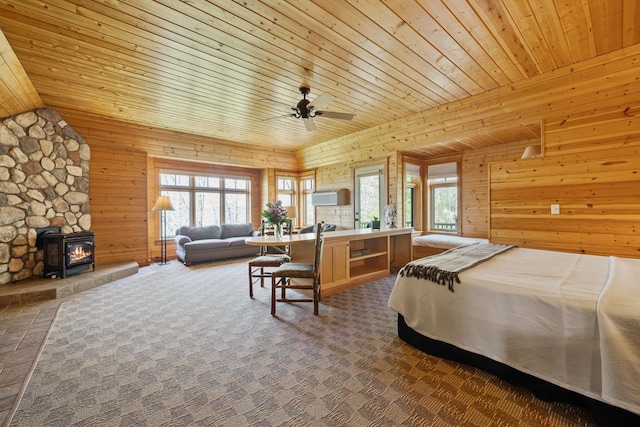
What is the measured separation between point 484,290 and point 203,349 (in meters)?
2.36

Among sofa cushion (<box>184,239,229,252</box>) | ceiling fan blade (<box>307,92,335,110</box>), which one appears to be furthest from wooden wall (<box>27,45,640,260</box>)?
ceiling fan blade (<box>307,92,335,110</box>)

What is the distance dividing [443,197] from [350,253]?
351 cm

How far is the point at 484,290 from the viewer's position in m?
1.96

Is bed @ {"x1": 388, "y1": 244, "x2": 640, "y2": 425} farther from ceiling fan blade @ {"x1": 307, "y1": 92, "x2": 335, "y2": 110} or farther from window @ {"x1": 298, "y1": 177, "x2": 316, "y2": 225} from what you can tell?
window @ {"x1": 298, "y1": 177, "x2": 316, "y2": 225}

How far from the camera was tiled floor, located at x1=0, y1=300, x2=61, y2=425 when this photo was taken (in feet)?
6.13

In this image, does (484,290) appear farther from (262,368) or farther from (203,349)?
(203,349)

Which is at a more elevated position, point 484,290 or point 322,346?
point 484,290

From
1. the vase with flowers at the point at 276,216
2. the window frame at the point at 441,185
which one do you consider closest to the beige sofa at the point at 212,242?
the vase with flowers at the point at 276,216

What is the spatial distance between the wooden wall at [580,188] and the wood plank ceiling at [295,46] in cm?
88

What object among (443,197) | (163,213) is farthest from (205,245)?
(443,197)

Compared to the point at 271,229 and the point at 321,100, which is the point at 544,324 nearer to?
the point at 321,100

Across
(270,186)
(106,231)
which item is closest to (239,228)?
(270,186)

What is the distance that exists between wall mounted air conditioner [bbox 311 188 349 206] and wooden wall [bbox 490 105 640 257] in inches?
147

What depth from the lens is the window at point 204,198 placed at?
715 centimetres
